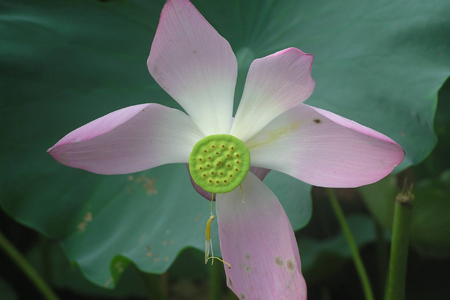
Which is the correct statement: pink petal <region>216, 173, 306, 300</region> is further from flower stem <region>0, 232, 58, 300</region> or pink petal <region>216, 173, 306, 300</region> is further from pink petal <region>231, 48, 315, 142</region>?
flower stem <region>0, 232, 58, 300</region>

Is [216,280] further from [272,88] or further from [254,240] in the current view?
[272,88]

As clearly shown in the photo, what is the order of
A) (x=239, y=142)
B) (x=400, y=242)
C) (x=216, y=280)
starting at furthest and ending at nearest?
(x=216, y=280) < (x=400, y=242) < (x=239, y=142)

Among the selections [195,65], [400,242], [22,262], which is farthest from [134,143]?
[22,262]

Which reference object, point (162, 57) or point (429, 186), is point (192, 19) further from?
point (429, 186)

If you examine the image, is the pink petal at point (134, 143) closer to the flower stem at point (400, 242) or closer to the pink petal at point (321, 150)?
the pink petal at point (321, 150)

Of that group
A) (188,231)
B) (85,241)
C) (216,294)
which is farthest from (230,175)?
(216,294)
